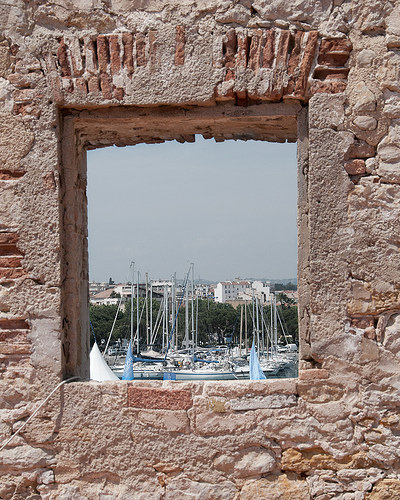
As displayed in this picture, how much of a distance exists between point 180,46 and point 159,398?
6.53ft

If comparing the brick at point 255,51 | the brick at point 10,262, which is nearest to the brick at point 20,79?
the brick at point 10,262

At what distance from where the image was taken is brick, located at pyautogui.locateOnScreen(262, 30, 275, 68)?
268cm

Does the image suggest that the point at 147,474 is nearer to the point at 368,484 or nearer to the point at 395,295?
the point at 368,484

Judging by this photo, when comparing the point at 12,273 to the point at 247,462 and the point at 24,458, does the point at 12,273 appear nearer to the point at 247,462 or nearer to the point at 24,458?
the point at 24,458

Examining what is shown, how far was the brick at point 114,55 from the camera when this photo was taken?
9.03 feet

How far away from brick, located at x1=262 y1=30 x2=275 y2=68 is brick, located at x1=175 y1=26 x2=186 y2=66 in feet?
1.50

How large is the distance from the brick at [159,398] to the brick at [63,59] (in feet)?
6.10

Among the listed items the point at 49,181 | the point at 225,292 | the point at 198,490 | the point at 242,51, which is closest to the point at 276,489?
the point at 198,490

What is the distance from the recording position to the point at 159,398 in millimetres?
2717

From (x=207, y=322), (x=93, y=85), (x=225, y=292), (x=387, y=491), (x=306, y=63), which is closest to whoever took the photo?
(x=387, y=491)

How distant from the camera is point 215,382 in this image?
271 centimetres

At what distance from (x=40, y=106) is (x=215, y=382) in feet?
6.17

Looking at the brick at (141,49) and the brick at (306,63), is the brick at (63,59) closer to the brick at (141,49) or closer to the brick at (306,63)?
the brick at (141,49)

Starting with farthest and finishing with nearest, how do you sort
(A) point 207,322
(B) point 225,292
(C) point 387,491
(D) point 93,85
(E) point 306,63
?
(B) point 225,292 < (A) point 207,322 < (D) point 93,85 < (E) point 306,63 < (C) point 387,491
